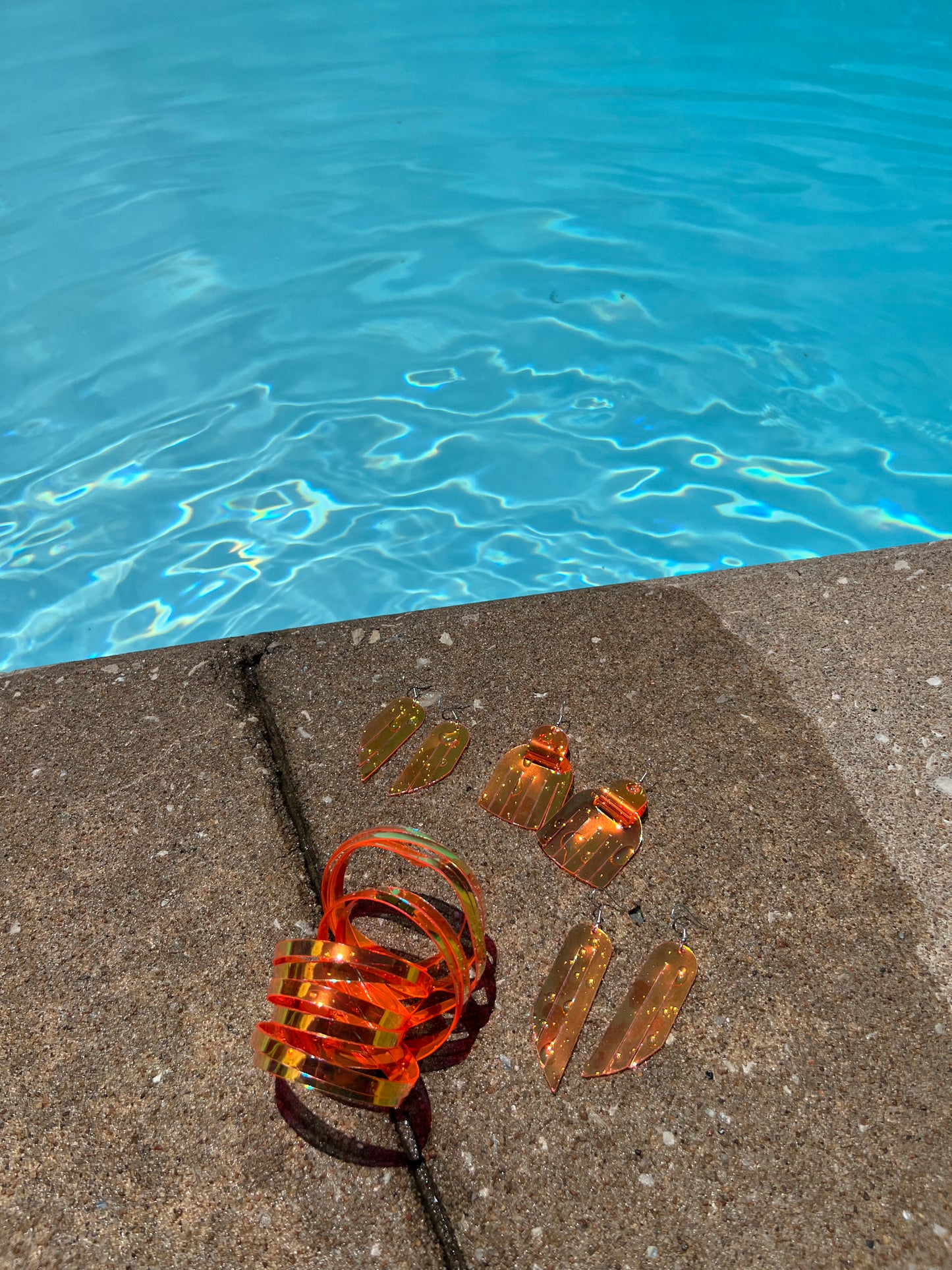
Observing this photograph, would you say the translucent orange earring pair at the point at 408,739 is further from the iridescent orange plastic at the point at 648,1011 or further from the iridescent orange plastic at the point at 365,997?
the iridescent orange plastic at the point at 648,1011

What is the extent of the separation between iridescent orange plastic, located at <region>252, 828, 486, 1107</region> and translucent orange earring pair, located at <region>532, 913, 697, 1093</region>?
0.53 feet

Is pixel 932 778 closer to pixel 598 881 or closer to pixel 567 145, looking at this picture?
pixel 598 881

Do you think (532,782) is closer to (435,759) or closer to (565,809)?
(565,809)

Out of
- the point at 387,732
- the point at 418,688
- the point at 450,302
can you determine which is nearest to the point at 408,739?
the point at 387,732

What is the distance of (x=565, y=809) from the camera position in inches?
79.7

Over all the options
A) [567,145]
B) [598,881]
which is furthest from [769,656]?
[567,145]

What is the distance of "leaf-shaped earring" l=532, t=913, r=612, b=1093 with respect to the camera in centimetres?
167

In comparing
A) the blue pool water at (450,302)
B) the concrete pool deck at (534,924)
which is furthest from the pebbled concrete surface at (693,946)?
the blue pool water at (450,302)

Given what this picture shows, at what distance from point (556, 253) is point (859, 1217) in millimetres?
4797

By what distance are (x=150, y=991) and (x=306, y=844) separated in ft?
1.40

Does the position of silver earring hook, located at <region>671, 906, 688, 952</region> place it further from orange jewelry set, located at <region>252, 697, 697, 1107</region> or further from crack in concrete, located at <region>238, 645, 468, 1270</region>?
crack in concrete, located at <region>238, 645, 468, 1270</region>

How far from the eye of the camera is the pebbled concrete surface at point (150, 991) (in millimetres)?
1496

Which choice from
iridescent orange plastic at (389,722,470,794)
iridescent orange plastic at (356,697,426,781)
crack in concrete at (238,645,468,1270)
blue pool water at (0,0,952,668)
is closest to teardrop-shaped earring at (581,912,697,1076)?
crack in concrete at (238,645,468,1270)

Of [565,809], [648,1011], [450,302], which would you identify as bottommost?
[648,1011]
